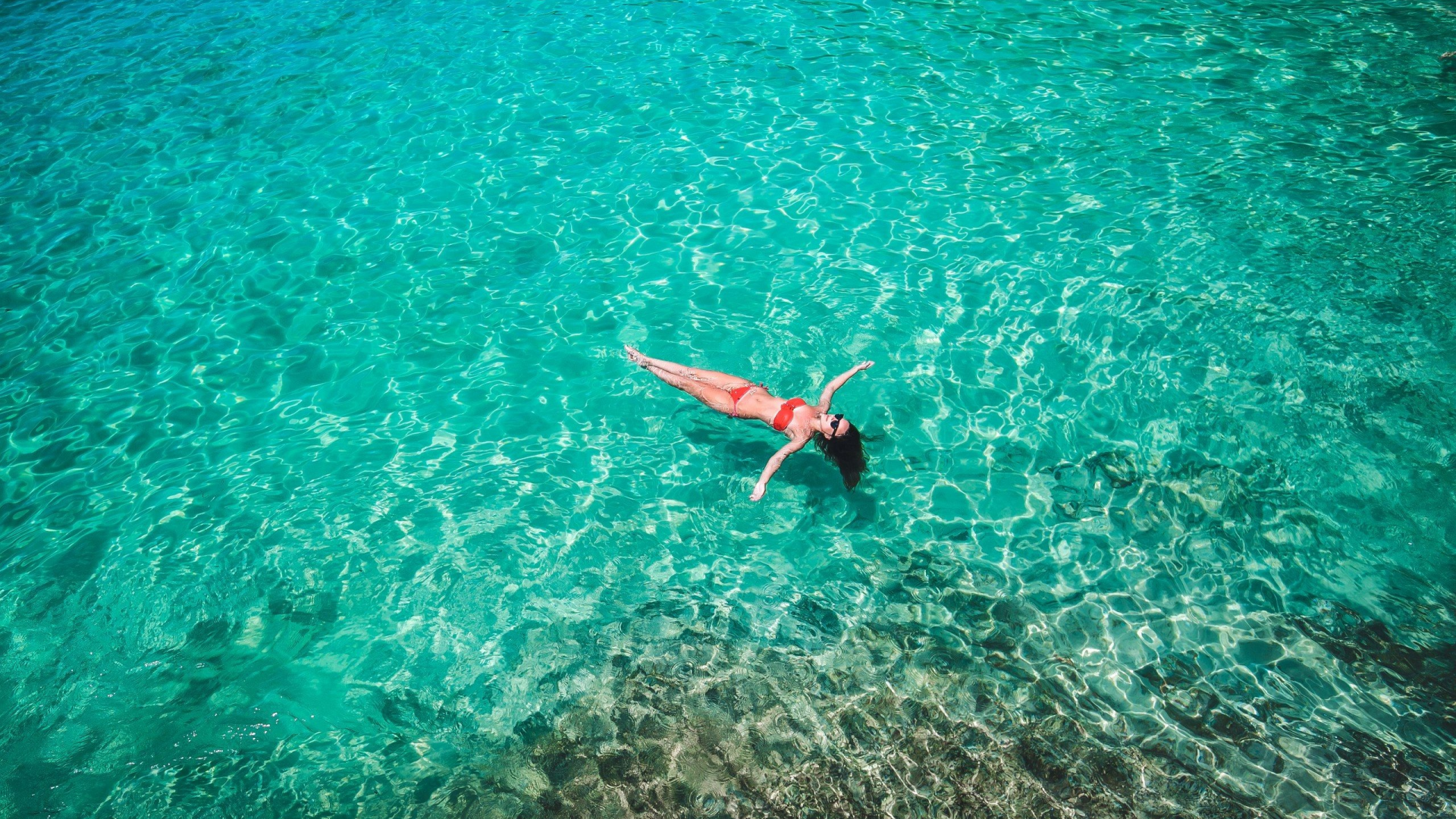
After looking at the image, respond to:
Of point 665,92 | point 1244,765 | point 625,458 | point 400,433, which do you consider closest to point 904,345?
point 625,458

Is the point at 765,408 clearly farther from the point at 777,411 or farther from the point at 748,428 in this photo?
the point at 748,428

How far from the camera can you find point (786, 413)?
8.06 metres

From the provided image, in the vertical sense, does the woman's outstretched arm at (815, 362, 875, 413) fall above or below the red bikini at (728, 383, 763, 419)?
above

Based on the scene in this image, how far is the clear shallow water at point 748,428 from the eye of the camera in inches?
257

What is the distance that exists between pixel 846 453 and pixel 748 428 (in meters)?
1.51

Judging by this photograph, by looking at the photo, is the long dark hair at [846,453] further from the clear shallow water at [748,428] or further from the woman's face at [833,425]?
the clear shallow water at [748,428]

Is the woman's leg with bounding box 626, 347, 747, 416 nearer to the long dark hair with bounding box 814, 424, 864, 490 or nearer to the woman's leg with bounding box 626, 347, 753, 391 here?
the woman's leg with bounding box 626, 347, 753, 391

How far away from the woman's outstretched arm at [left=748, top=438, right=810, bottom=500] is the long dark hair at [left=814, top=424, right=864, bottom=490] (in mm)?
224

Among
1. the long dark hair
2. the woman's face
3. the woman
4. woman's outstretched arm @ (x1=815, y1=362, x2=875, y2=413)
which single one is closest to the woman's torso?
the woman

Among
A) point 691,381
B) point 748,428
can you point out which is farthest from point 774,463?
point 691,381

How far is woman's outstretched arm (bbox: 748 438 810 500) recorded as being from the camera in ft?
23.4

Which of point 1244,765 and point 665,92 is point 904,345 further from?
point 665,92

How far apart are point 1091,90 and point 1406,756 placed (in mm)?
9884

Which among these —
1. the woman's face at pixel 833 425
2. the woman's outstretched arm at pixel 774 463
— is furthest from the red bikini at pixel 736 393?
the woman's face at pixel 833 425
